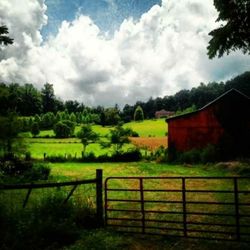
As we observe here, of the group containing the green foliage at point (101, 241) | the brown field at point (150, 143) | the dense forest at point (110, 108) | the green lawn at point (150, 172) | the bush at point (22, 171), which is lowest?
the green foliage at point (101, 241)

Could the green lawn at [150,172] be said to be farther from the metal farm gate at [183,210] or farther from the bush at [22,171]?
the metal farm gate at [183,210]

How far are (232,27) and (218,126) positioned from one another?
22.8 m

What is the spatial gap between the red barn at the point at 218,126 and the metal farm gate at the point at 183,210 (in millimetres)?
14405

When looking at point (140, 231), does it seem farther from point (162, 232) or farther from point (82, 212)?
point (82, 212)

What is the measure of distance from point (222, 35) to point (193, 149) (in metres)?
22.7

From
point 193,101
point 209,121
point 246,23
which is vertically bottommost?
point 209,121

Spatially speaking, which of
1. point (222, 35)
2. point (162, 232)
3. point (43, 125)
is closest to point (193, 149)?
point (222, 35)

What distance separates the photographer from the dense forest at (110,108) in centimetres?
11356

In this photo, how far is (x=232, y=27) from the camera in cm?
1454

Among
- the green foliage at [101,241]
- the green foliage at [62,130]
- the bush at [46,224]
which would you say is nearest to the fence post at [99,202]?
the bush at [46,224]

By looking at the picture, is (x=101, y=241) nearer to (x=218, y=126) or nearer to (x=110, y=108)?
(x=218, y=126)

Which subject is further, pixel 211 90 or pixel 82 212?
pixel 211 90

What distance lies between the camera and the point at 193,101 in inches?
5433

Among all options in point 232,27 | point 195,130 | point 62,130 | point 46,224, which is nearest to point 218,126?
point 195,130
